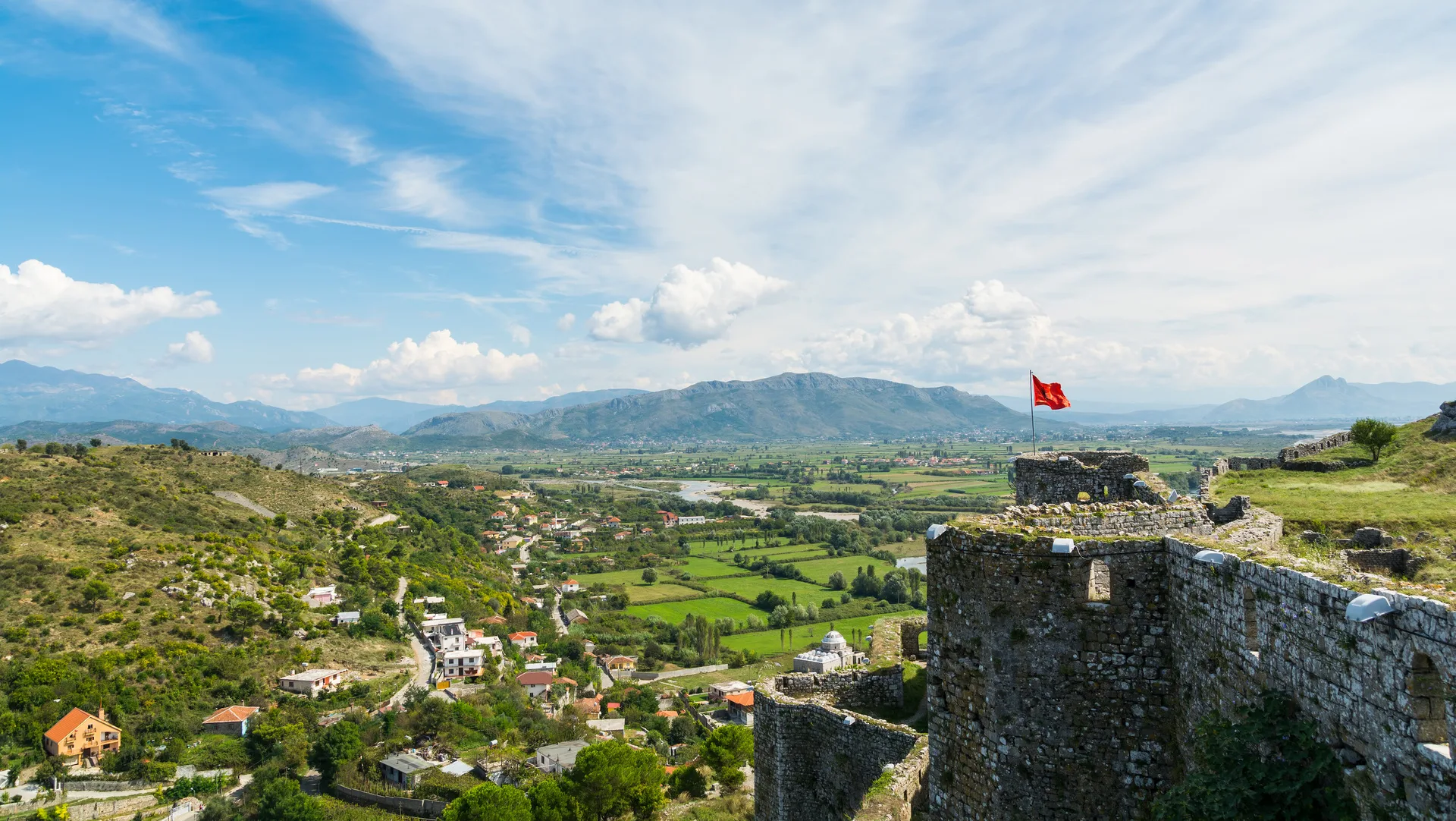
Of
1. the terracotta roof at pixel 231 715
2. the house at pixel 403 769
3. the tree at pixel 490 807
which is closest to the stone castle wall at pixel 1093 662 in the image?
the tree at pixel 490 807

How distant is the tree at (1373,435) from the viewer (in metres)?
24.7

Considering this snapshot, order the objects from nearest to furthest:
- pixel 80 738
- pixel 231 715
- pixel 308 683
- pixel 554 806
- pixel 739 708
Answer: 1. pixel 554 806
2. pixel 80 738
3. pixel 231 715
4. pixel 739 708
5. pixel 308 683

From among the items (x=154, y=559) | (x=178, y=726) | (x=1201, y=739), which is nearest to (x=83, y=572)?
(x=154, y=559)

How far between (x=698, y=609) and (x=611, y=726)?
4162cm

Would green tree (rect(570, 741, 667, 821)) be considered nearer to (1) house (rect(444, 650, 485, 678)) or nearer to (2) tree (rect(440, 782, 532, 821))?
(2) tree (rect(440, 782, 532, 821))

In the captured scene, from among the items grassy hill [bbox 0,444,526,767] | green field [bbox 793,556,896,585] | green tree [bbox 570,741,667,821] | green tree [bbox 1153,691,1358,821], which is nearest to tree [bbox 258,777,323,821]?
grassy hill [bbox 0,444,526,767]

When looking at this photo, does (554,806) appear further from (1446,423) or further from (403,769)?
(1446,423)

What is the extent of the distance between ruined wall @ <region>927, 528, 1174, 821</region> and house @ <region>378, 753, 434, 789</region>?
58.3m

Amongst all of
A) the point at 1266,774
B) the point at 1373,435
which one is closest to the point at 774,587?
the point at 1373,435

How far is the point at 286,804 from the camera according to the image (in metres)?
48.2

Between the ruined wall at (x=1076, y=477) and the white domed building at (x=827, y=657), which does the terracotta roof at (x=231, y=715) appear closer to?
the white domed building at (x=827, y=657)

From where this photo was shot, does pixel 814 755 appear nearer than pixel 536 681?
Yes

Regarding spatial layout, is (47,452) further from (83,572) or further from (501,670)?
(501,670)

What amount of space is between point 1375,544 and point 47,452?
12569 cm
